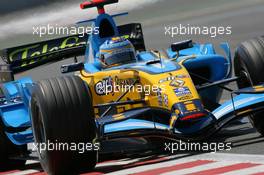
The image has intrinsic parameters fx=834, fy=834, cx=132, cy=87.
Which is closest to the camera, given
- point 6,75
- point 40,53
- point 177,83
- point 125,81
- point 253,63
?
point 177,83

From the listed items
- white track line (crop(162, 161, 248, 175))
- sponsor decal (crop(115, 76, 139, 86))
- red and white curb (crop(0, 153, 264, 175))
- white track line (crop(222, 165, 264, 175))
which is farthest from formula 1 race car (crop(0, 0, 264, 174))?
white track line (crop(222, 165, 264, 175))

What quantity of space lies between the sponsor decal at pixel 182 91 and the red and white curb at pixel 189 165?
26.1 inches

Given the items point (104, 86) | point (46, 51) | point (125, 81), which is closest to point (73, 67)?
point (104, 86)

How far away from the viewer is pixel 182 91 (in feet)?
29.9

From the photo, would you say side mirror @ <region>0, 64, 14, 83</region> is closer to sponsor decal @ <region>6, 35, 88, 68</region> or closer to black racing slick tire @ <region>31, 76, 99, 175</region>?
sponsor decal @ <region>6, 35, 88, 68</region>

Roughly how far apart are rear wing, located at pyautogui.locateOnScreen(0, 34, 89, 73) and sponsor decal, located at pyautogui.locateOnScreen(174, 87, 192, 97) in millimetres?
4238

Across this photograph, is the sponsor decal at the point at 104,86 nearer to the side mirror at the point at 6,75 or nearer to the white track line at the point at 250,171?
the side mirror at the point at 6,75

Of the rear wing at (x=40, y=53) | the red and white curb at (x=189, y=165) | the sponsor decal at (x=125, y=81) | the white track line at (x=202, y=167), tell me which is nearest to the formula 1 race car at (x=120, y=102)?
the sponsor decal at (x=125, y=81)

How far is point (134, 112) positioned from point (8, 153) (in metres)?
2.15

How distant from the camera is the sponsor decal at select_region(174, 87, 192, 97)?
906cm

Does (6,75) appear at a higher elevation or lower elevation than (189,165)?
higher

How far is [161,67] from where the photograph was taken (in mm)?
9672

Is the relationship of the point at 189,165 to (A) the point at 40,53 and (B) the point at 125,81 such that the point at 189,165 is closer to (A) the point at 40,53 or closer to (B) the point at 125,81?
(B) the point at 125,81

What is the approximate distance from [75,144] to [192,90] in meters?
1.53
